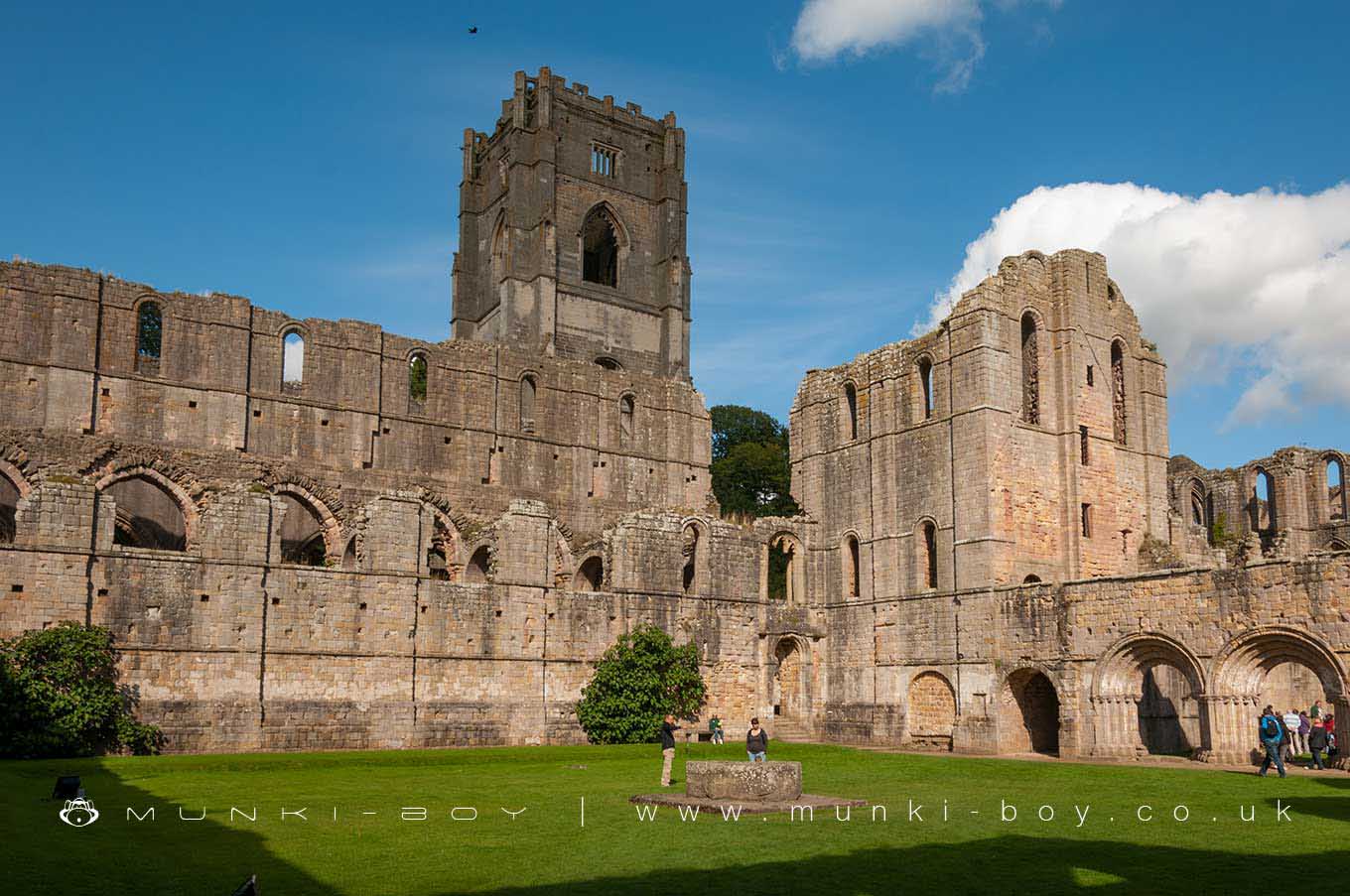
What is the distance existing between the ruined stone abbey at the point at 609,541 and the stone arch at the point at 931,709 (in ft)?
0.42

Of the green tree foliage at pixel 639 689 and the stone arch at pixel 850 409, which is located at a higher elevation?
the stone arch at pixel 850 409

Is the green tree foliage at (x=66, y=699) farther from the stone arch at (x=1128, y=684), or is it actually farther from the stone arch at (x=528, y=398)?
the stone arch at (x=1128, y=684)

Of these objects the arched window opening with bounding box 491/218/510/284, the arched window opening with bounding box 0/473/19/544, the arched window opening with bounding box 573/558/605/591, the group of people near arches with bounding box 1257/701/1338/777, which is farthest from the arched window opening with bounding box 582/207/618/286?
the group of people near arches with bounding box 1257/701/1338/777

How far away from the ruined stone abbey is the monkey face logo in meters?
10.4

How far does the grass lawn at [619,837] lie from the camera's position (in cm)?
1072

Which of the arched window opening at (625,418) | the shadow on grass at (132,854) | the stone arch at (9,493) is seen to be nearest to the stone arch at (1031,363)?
the arched window opening at (625,418)

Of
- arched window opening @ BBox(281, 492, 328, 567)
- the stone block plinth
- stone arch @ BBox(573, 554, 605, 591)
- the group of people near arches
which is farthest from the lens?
stone arch @ BBox(573, 554, 605, 591)

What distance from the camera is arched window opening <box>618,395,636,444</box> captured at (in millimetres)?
42906

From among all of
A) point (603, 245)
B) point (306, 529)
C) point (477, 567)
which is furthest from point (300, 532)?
point (603, 245)

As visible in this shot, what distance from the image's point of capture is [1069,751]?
27.9 metres

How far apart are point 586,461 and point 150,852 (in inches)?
1177

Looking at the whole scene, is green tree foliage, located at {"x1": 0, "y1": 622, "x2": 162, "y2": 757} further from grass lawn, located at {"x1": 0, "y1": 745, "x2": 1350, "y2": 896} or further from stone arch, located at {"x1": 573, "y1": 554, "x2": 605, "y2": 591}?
stone arch, located at {"x1": 573, "y1": 554, "x2": 605, "y2": 591}

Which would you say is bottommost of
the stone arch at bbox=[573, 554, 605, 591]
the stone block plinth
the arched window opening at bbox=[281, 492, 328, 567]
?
the stone block plinth

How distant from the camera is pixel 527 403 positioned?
4141 centimetres
